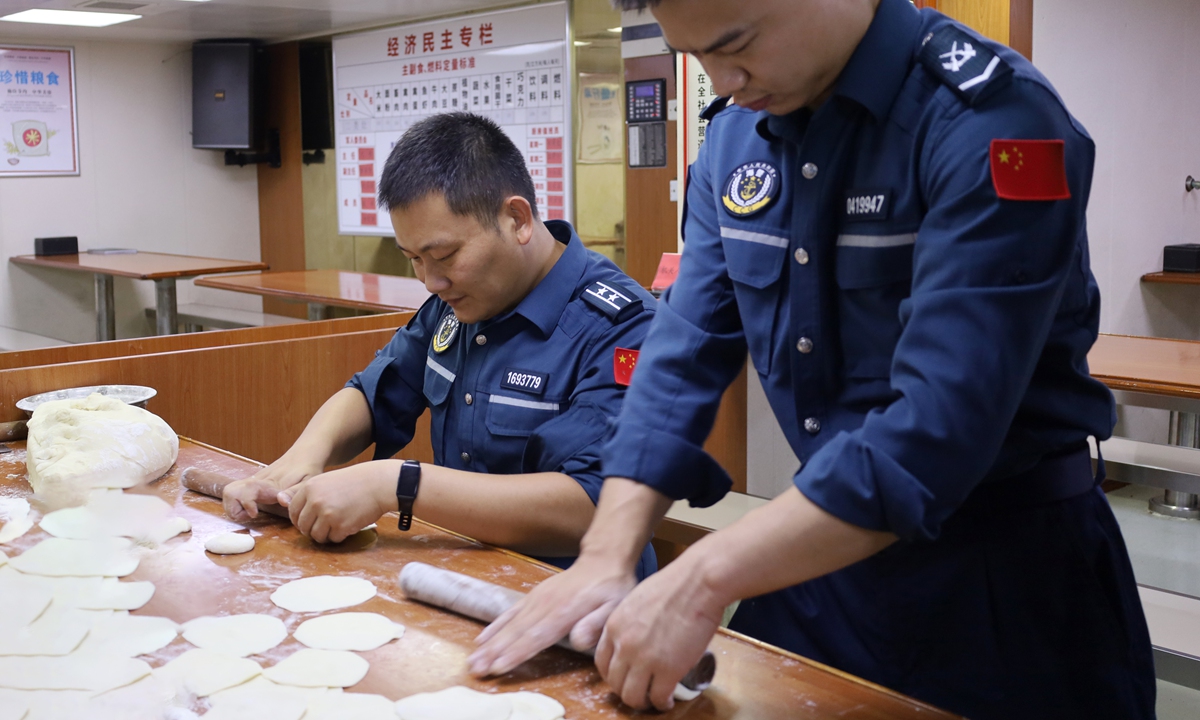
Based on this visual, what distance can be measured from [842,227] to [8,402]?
5.76 feet

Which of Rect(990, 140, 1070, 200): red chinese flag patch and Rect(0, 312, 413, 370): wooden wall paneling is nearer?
Rect(990, 140, 1070, 200): red chinese flag patch

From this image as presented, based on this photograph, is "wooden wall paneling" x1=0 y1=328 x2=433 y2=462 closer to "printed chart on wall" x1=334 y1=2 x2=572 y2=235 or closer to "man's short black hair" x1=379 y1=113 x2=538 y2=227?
"man's short black hair" x1=379 y1=113 x2=538 y2=227

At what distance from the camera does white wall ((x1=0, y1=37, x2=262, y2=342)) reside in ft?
25.2

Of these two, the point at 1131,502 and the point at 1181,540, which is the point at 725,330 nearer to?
the point at 1181,540

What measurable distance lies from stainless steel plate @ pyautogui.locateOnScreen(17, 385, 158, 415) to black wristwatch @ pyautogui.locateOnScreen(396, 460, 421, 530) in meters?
0.87

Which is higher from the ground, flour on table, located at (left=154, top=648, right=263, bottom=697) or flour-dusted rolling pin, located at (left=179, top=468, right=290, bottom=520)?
flour-dusted rolling pin, located at (left=179, top=468, right=290, bottom=520)

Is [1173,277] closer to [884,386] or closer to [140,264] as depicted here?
[884,386]

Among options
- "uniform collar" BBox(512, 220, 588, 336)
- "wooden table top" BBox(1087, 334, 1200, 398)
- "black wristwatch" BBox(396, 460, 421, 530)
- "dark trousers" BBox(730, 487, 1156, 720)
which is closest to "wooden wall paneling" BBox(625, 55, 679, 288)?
"wooden table top" BBox(1087, 334, 1200, 398)

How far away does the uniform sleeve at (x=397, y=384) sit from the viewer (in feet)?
5.97

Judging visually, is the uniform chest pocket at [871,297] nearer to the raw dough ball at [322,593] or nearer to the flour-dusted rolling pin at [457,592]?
the flour-dusted rolling pin at [457,592]

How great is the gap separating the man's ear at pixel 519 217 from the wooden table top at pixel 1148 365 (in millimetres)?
1402

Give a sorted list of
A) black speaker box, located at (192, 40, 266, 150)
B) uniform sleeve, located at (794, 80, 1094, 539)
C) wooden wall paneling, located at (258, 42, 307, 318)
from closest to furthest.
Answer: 1. uniform sleeve, located at (794, 80, 1094, 539)
2. black speaker box, located at (192, 40, 266, 150)
3. wooden wall paneling, located at (258, 42, 307, 318)

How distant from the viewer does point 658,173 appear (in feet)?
16.9

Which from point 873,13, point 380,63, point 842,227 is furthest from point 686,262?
point 380,63
